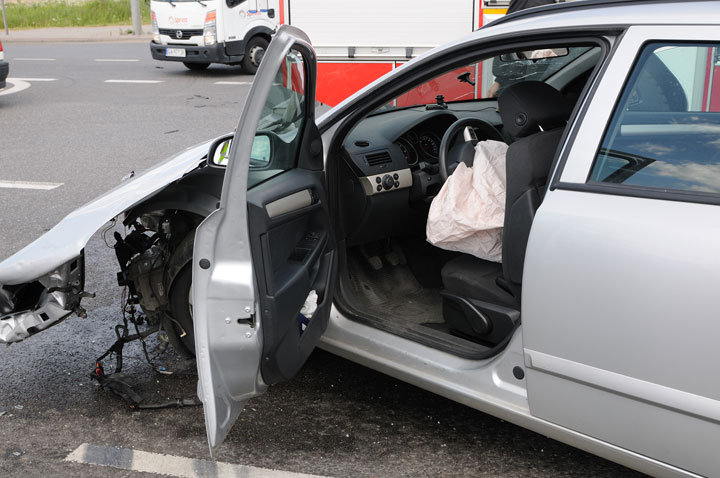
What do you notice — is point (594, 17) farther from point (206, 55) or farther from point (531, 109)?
point (206, 55)

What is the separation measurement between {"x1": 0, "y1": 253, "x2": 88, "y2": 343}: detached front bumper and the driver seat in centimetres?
143

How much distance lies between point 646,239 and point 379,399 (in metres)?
1.53

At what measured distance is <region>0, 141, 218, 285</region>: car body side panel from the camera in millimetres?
2885

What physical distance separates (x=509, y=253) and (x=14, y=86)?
12.1m

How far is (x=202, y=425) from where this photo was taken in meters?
3.25

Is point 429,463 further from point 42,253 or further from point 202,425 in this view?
point 42,253

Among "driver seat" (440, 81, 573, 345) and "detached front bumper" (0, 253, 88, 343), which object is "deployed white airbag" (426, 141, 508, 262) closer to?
"driver seat" (440, 81, 573, 345)

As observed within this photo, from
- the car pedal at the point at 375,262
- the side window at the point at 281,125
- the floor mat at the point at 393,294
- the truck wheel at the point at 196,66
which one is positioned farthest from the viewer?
the truck wheel at the point at 196,66

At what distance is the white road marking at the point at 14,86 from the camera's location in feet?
40.8

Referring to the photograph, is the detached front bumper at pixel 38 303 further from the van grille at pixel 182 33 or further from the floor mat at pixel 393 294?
the van grille at pixel 182 33

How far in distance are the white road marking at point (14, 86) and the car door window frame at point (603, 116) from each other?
37.7 feet

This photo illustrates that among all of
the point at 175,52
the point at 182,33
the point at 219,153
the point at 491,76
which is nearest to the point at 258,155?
the point at 219,153

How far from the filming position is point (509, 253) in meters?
2.81

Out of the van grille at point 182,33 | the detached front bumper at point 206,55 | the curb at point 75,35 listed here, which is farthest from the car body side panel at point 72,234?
the curb at point 75,35
